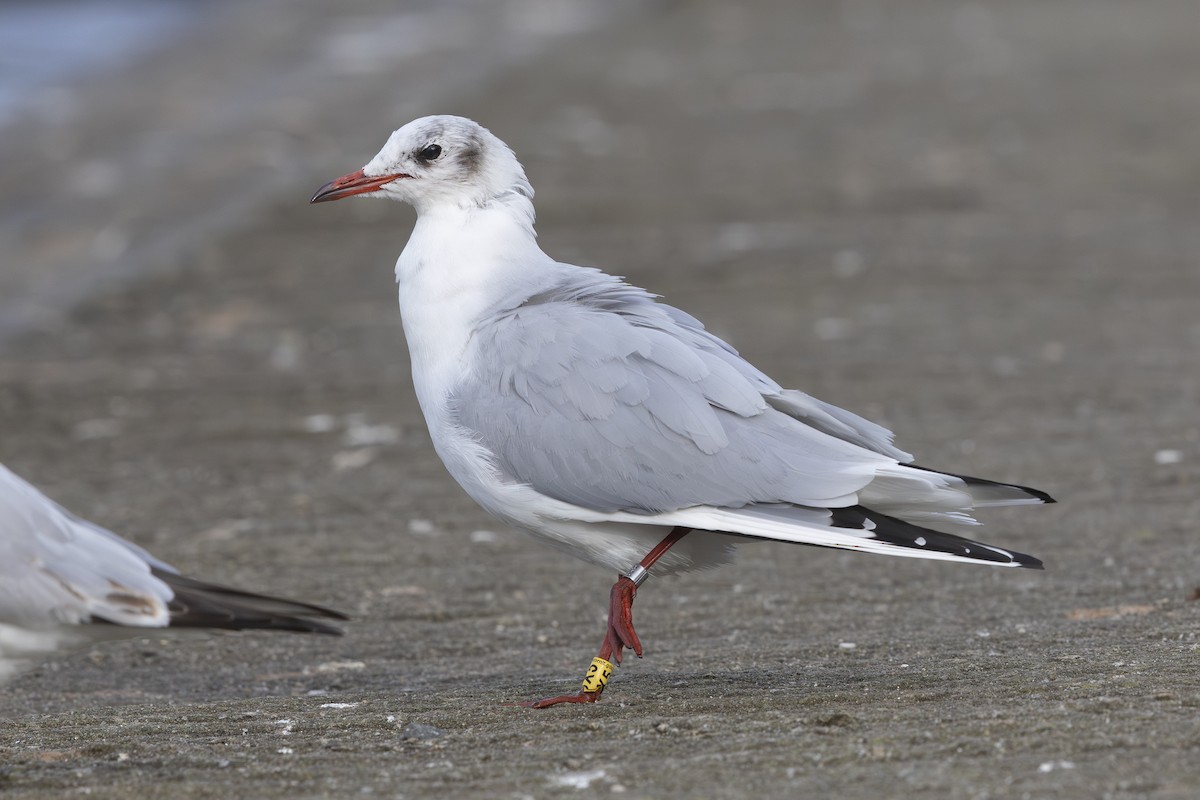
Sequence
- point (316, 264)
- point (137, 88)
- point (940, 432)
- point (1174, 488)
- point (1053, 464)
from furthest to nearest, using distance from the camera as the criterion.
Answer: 1. point (137, 88)
2. point (316, 264)
3. point (940, 432)
4. point (1053, 464)
5. point (1174, 488)

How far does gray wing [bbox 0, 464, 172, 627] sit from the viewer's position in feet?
12.7

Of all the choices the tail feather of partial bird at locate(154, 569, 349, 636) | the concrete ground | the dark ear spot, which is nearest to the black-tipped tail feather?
the concrete ground

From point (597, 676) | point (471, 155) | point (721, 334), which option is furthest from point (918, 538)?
point (721, 334)

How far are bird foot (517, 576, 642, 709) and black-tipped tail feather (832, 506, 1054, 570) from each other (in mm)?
619

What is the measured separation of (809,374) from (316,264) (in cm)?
385

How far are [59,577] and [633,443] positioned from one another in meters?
1.42

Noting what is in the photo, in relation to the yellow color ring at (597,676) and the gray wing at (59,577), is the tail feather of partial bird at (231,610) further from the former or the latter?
the yellow color ring at (597,676)

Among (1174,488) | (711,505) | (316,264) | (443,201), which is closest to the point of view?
(711,505)

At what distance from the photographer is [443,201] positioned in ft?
16.4

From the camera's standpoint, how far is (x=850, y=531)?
13.4 ft

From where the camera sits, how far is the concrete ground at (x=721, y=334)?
3.90 meters

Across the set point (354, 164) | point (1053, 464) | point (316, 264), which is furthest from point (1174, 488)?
point (354, 164)

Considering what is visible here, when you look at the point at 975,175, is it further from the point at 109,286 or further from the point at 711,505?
the point at 711,505

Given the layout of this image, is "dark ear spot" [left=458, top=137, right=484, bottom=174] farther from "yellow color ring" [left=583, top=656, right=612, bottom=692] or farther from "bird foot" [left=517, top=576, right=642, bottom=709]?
"yellow color ring" [left=583, top=656, right=612, bottom=692]
